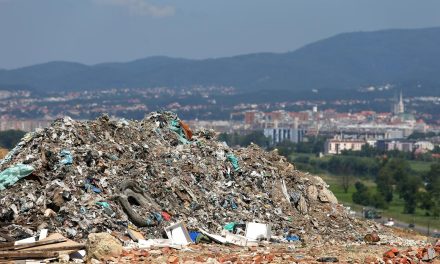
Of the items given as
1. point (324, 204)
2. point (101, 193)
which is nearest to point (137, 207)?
point (101, 193)

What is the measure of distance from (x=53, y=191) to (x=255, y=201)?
4412 mm

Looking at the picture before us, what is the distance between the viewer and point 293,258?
14.8 meters

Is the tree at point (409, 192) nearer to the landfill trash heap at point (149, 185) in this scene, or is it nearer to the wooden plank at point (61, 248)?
the landfill trash heap at point (149, 185)

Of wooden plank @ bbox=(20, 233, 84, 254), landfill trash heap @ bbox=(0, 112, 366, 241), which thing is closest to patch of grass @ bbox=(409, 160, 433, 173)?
landfill trash heap @ bbox=(0, 112, 366, 241)

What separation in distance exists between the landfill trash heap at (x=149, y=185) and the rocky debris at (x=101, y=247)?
162 cm

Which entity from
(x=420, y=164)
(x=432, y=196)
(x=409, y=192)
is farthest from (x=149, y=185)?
(x=420, y=164)

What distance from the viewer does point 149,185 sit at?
18484mm

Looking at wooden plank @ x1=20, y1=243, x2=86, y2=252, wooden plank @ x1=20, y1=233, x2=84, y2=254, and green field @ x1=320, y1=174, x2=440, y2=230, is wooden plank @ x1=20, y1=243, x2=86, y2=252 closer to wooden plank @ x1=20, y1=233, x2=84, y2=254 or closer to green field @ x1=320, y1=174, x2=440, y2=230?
wooden plank @ x1=20, y1=233, x2=84, y2=254

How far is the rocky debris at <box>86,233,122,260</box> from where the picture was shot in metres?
14.4

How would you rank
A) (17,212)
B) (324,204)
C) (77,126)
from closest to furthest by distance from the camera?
(17,212)
(77,126)
(324,204)

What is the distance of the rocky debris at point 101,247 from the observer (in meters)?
14.4

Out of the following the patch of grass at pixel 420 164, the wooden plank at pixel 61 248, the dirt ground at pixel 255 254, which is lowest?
the patch of grass at pixel 420 164

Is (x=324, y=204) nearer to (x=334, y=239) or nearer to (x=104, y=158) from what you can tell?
(x=334, y=239)

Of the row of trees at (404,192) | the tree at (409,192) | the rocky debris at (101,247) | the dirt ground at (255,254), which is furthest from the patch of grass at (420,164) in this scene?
the rocky debris at (101,247)
